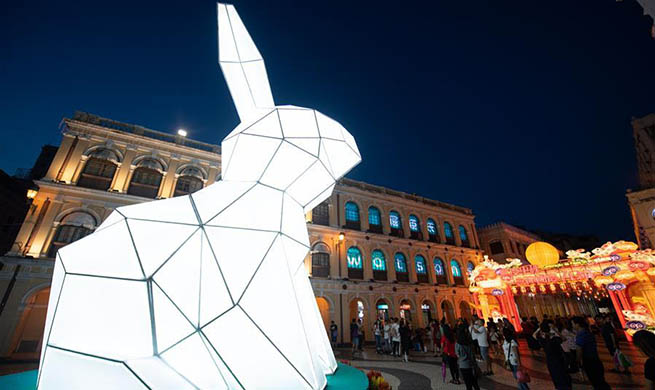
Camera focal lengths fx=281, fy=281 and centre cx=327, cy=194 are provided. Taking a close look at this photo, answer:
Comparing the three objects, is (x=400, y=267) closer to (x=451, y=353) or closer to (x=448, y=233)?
(x=448, y=233)

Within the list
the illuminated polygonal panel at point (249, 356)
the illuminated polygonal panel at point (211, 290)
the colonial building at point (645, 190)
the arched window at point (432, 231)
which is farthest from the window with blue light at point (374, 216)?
the illuminated polygonal panel at point (211, 290)

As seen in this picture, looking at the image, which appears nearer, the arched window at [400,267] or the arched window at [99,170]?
the arched window at [99,170]

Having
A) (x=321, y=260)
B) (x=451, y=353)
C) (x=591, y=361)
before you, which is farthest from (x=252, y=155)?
(x=321, y=260)

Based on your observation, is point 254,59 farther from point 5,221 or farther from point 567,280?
point 5,221

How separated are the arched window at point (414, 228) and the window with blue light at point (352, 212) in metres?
4.44

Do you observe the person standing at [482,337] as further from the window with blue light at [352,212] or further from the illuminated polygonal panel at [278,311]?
the window with blue light at [352,212]

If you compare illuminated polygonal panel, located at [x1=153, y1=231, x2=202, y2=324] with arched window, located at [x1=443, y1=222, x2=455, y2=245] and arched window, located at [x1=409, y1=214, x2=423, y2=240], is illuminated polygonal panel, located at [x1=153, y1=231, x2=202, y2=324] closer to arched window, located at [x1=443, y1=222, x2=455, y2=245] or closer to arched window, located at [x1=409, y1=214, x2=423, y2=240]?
arched window, located at [x1=409, y1=214, x2=423, y2=240]

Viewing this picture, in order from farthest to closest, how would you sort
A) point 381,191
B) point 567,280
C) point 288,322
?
point 381,191 → point 567,280 → point 288,322

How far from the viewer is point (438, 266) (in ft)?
66.8

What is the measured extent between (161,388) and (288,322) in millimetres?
1369

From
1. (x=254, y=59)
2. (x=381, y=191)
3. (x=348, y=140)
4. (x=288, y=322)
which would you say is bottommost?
(x=288, y=322)

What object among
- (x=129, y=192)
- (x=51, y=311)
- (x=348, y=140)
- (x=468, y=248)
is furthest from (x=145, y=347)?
(x=468, y=248)

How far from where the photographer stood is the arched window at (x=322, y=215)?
1736cm

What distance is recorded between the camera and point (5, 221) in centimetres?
1617
